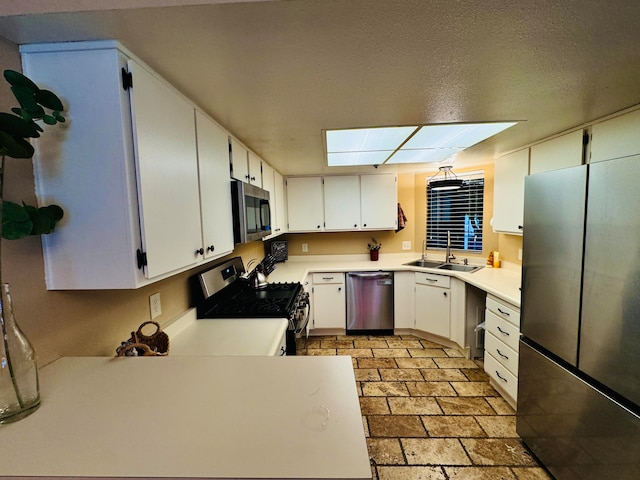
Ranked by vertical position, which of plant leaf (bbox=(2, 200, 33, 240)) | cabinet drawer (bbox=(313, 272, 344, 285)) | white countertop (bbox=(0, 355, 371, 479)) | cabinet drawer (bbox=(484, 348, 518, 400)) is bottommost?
cabinet drawer (bbox=(484, 348, 518, 400))

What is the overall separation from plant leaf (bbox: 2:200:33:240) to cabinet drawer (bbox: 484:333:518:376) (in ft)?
9.32

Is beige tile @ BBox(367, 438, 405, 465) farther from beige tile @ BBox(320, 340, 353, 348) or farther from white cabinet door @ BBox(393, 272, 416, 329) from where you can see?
white cabinet door @ BBox(393, 272, 416, 329)

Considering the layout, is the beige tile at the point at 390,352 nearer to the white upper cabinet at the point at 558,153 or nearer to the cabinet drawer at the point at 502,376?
the cabinet drawer at the point at 502,376

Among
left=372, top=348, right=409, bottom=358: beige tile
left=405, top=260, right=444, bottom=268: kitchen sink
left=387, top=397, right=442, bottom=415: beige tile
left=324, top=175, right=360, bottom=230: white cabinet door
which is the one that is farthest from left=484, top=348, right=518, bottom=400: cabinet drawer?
left=324, top=175, right=360, bottom=230: white cabinet door

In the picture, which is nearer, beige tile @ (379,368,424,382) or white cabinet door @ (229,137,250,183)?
white cabinet door @ (229,137,250,183)

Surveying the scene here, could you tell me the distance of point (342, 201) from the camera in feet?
12.3

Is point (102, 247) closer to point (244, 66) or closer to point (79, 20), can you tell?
point (79, 20)

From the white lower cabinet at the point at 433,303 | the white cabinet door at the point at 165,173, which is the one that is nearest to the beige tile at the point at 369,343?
the white lower cabinet at the point at 433,303

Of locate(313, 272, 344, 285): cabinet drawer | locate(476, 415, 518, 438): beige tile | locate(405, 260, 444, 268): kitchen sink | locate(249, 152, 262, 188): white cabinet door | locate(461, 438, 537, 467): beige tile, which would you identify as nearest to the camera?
locate(461, 438, 537, 467): beige tile

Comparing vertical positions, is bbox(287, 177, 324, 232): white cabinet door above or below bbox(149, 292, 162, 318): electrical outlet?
above

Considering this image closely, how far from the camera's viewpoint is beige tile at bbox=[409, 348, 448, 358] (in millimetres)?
3089

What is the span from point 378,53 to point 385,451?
2.27 meters

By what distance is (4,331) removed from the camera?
0.75 meters

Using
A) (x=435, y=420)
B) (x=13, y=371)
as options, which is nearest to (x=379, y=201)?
(x=435, y=420)
